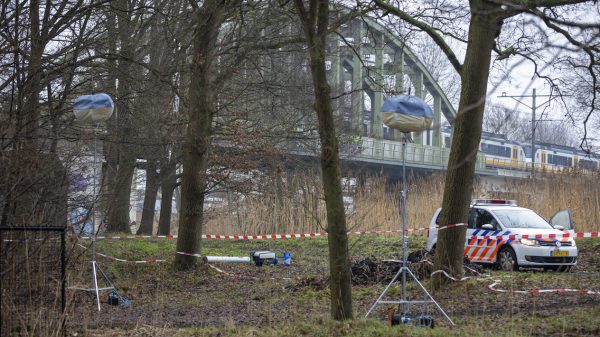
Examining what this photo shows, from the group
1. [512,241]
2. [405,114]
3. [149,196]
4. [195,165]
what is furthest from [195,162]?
[149,196]

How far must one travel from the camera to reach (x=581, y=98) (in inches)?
620

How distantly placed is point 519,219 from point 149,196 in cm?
1477

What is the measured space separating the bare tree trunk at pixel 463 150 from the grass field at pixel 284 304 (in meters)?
0.52

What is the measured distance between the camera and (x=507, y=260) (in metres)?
18.8

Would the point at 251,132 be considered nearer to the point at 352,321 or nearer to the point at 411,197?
the point at 411,197

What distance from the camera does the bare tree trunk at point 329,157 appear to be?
9461 millimetres

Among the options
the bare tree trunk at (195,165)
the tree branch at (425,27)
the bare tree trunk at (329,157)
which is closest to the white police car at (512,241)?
the bare tree trunk at (195,165)

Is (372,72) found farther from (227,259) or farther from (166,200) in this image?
(166,200)

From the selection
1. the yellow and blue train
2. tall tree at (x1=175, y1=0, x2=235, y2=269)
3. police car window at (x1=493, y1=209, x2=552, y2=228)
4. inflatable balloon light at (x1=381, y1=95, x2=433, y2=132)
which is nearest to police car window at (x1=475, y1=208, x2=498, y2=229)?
police car window at (x1=493, y1=209, x2=552, y2=228)

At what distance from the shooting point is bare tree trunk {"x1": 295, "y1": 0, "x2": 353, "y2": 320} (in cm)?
946

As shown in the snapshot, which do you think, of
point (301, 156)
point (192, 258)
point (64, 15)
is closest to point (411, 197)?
point (301, 156)

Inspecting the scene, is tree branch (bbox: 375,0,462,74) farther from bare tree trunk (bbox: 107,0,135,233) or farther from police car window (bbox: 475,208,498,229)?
police car window (bbox: 475,208,498,229)

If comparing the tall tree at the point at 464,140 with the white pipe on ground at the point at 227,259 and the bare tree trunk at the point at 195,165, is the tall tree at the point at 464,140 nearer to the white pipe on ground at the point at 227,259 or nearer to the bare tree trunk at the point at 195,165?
the bare tree trunk at the point at 195,165

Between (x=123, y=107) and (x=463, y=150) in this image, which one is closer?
(x=463, y=150)
